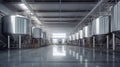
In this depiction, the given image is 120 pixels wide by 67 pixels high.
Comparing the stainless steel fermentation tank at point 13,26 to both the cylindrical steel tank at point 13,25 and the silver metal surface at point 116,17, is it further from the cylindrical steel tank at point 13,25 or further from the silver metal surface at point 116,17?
the silver metal surface at point 116,17

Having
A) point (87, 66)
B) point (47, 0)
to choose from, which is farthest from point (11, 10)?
point (87, 66)

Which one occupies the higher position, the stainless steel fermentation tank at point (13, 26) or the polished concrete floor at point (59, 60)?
the stainless steel fermentation tank at point (13, 26)

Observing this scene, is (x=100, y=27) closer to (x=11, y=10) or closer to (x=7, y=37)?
(x=7, y=37)

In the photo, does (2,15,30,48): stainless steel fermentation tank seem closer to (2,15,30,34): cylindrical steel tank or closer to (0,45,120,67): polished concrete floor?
(2,15,30,34): cylindrical steel tank

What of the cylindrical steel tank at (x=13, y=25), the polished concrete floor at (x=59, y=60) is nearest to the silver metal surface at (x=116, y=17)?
the polished concrete floor at (x=59, y=60)

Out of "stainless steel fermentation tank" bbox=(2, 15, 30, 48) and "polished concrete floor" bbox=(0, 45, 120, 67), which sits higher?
"stainless steel fermentation tank" bbox=(2, 15, 30, 48)

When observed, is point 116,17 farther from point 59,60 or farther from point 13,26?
point 13,26

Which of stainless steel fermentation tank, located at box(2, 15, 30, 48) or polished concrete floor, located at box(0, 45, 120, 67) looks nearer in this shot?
polished concrete floor, located at box(0, 45, 120, 67)

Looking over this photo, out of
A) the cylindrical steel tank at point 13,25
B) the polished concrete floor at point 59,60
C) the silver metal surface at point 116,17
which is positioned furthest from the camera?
the cylindrical steel tank at point 13,25

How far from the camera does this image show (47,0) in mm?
11930

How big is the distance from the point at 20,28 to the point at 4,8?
12.8 ft

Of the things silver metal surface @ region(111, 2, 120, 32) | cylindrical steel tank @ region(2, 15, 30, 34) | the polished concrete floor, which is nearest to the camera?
the polished concrete floor

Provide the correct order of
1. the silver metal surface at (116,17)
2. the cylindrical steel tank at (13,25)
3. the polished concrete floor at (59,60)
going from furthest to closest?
the cylindrical steel tank at (13,25)
the silver metal surface at (116,17)
the polished concrete floor at (59,60)

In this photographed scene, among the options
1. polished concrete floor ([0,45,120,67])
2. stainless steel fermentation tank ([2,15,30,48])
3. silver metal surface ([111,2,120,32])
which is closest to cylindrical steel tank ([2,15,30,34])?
stainless steel fermentation tank ([2,15,30,48])
